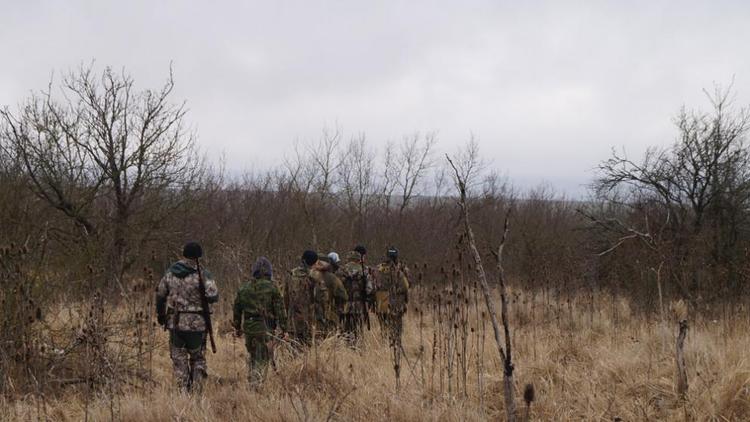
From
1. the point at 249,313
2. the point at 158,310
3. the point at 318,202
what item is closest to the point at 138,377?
the point at 158,310

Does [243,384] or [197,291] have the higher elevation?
[197,291]

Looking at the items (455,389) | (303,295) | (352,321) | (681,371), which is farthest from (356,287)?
(681,371)

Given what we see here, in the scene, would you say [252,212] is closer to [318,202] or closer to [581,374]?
[318,202]

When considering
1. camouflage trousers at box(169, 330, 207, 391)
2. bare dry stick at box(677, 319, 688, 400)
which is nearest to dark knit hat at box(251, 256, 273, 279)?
camouflage trousers at box(169, 330, 207, 391)

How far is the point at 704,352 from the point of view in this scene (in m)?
5.59

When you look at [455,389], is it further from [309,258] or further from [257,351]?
[309,258]

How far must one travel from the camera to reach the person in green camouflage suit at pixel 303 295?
705 centimetres

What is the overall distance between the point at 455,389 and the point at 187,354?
288cm

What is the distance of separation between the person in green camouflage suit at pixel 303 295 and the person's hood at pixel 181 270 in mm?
1491

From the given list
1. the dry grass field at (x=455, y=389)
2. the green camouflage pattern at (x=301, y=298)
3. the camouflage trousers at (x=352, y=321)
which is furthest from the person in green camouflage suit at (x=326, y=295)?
the dry grass field at (x=455, y=389)

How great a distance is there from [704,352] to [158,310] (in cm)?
557

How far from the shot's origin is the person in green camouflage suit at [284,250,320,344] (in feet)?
23.1

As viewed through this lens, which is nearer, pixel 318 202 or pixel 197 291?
pixel 197 291

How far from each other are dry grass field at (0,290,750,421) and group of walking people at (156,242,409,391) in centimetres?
26
